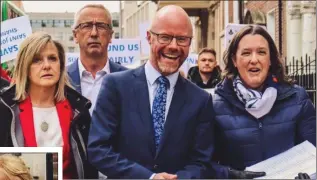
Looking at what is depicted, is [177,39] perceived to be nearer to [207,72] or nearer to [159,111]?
[159,111]

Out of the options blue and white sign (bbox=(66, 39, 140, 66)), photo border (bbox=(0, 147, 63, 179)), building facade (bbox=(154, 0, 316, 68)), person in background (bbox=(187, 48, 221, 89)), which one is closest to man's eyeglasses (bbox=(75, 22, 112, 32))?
photo border (bbox=(0, 147, 63, 179))

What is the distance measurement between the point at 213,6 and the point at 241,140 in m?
22.2

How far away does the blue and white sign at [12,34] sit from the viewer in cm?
667

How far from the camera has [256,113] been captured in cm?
278

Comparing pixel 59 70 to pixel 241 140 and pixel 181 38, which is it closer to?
pixel 181 38

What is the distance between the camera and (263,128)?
2764 millimetres

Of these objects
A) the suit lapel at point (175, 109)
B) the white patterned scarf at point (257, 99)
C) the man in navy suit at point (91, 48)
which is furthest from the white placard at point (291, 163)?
the man in navy suit at point (91, 48)

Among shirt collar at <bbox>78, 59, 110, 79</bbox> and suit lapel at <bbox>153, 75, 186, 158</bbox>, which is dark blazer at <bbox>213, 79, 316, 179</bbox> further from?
shirt collar at <bbox>78, 59, 110, 79</bbox>

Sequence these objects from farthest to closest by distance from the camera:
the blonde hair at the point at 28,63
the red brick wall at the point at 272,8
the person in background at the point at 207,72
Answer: the red brick wall at the point at 272,8 < the person in background at the point at 207,72 < the blonde hair at the point at 28,63

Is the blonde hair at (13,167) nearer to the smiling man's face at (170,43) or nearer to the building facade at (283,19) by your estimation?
the smiling man's face at (170,43)

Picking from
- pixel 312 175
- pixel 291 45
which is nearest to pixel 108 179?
pixel 312 175

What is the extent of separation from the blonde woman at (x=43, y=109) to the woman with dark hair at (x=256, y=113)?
A: 2.06 ft

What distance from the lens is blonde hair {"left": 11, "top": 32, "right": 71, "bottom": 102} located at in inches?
106

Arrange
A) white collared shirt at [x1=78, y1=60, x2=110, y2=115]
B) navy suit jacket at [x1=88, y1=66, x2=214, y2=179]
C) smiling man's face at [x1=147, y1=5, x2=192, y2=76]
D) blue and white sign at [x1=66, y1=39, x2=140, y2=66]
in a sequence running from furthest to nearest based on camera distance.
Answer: blue and white sign at [x1=66, y1=39, x2=140, y2=66] < white collared shirt at [x1=78, y1=60, x2=110, y2=115] < navy suit jacket at [x1=88, y1=66, x2=214, y2=179] < smiling man's face at [x1=147, y1=5, x2=192, y2=76]
